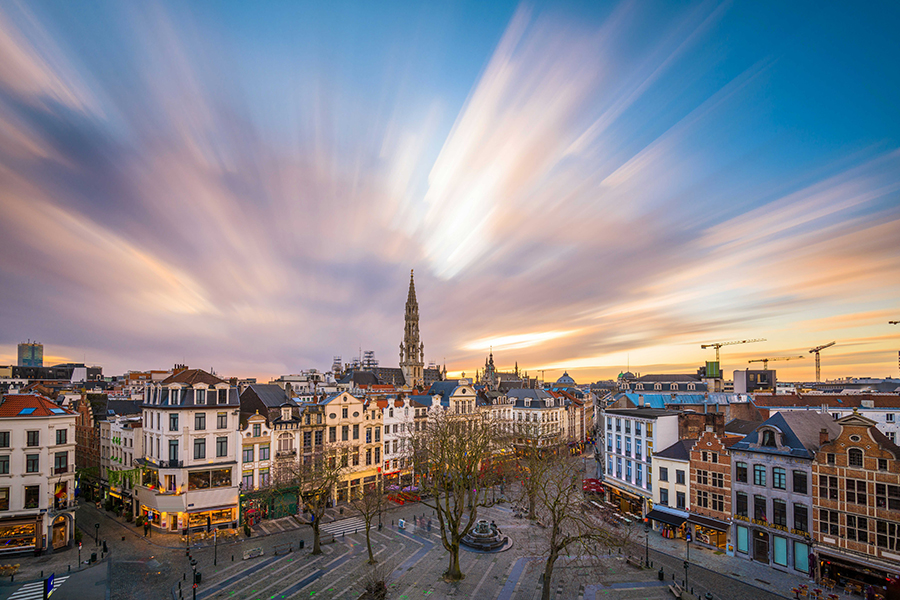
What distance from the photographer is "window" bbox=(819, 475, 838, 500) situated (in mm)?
35344

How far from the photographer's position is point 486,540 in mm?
41875

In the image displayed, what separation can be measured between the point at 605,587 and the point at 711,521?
16313mm

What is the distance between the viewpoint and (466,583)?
3406 centimetres

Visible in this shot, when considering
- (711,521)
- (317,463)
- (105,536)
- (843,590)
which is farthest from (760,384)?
(105,536)

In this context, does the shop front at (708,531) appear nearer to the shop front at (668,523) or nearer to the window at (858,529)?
the shop front at (668,523)

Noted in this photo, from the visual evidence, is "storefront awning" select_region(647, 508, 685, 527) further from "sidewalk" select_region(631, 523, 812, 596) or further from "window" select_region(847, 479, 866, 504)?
"window" select_region(847, 479, 866, 504)

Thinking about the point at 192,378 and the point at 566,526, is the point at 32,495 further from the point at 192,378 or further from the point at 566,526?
the point at 566,526

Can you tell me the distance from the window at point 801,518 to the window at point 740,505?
13.8 ft

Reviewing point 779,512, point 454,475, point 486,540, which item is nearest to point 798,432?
point 779,512

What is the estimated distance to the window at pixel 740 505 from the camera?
4098 cm

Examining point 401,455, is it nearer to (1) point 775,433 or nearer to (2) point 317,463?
(2) point 317,463

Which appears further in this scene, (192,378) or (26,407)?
(192,378)

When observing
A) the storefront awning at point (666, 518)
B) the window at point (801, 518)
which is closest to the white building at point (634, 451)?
the storefront awning at point (666, 518)

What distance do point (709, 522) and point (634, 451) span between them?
38.2ft
